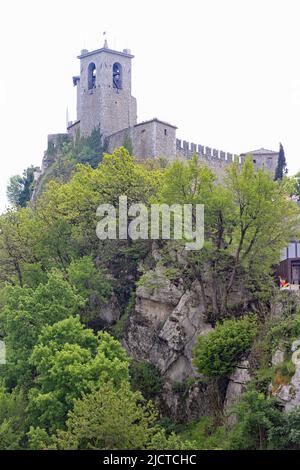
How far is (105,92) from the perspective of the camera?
66125 mm

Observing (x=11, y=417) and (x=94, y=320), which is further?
(x=94, y=320)

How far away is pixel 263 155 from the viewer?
67.1 m


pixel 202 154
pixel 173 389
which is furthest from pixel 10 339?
pixel 202 154

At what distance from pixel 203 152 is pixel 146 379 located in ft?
96.2

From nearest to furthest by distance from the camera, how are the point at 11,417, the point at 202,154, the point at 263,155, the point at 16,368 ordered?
the point at 11,417 → the point at 16,368 → the point at 202,154 → the point at 263,155

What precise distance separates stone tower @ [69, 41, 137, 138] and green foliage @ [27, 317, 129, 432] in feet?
109

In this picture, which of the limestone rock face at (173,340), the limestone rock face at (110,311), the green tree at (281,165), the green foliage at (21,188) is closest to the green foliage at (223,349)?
the limestone rock face at (173,340)

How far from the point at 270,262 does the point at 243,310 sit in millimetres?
2306

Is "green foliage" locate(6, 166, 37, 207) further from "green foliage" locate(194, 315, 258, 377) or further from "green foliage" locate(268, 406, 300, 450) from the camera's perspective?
"green foliage" locate(268, 406, 300, 450)

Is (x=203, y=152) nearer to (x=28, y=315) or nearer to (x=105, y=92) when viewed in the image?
(x=105, y=92)

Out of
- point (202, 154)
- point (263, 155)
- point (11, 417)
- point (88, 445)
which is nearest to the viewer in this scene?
point (88, 445)

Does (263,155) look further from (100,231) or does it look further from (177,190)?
(177,190)

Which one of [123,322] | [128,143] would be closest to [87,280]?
[123,322]

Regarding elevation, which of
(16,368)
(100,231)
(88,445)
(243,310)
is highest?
(100,231)
